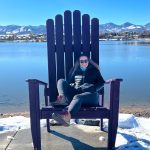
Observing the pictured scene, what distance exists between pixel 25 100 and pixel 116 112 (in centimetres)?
677

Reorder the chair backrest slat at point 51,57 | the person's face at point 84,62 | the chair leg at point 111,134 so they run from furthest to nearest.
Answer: the chair backrest slat at point 51,57
the person's face at point 84,62
the chair leg at point 111,134

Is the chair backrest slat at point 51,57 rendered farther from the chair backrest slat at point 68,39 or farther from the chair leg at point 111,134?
the chair leg at point 111,134

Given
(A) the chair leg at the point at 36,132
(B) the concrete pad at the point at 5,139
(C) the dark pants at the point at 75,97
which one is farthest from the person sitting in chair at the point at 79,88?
(B) the concrete pad at the point at 5,139

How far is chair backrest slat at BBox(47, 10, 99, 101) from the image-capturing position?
18.4 ft

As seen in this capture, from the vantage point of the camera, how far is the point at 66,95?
15.5ft

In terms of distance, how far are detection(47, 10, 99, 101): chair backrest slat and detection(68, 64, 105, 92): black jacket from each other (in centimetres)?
41

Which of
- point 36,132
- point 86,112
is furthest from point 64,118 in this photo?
point 36,132

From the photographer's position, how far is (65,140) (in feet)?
16.2

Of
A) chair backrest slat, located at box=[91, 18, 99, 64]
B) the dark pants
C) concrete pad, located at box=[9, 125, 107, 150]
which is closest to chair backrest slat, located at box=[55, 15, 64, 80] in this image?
chair backrest slat, located at box=[91, 18, 99, 64]

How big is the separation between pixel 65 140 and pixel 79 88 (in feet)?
2.53

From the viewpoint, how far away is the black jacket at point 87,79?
15.6 feet

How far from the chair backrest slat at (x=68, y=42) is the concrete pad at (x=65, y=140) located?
0.68m

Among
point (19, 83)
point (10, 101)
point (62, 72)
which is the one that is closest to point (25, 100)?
point (10, 101)

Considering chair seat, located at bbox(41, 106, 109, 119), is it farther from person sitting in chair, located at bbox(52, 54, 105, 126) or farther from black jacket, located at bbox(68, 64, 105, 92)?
black jacket, located at bbox(68, 64, 105, 92)
